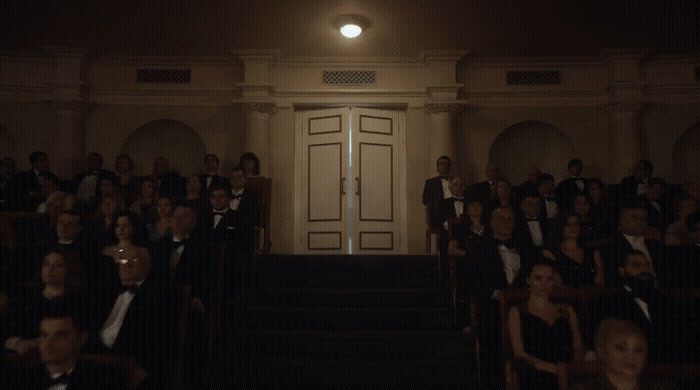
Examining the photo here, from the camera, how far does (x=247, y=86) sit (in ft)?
23.6

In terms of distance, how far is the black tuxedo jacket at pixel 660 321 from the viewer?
2920 millimetres

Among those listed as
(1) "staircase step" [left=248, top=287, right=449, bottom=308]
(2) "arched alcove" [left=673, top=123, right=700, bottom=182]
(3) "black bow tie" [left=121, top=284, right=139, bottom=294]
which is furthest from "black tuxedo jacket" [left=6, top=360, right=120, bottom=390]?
(2) "arched alcove" [left=673, top=123, right=700, bottom=182]

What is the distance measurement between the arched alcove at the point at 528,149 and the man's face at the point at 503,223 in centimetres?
396

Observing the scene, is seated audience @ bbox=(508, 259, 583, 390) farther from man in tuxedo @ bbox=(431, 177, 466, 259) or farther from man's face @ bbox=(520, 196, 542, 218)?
man in tuxedo @ bbox=(431, 177, 466, 259)

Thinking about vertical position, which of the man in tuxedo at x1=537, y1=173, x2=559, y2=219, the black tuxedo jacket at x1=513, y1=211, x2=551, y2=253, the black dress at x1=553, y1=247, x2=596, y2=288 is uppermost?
the man in tuxedo at x1=537, y1=173, x2=559, y2=219

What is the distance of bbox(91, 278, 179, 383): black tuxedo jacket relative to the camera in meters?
2.79

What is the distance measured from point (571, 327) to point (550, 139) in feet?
17.8

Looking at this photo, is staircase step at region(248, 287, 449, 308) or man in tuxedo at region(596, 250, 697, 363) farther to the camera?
staircase step at region(248, 287, 449, 308)

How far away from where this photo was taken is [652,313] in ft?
9.93

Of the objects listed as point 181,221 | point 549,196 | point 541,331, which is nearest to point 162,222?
point 181,221

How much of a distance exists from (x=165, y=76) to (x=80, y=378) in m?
5.86

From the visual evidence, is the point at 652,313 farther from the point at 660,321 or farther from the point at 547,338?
the point at 547,338

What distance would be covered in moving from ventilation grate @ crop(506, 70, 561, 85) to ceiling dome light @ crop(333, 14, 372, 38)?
2.21 metres

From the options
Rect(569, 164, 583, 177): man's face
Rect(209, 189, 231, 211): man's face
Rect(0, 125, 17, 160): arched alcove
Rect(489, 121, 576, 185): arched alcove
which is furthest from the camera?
Rect(489, 121, 576, 185): arched alcove
